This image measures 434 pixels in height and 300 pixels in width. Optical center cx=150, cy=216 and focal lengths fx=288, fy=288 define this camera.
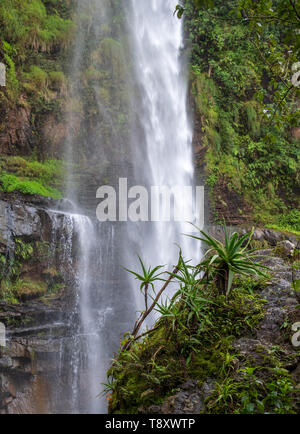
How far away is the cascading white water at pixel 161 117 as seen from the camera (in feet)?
33.3

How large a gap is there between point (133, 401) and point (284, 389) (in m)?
0.79

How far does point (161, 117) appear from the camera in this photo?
475 inches

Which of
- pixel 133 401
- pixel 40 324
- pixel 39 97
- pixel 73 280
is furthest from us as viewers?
pixel 39 97

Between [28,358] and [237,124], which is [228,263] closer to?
[28,358]

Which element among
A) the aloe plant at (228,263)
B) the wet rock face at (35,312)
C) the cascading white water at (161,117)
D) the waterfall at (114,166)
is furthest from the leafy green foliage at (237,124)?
the aloe plant at (228,263)

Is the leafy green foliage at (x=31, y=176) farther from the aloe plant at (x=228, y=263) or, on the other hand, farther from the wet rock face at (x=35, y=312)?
the aloe plant at (x=228, y=263)

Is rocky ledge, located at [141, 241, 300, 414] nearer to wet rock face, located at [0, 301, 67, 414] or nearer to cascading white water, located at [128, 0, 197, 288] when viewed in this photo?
wet rock face, located at [0, 301, 67, 414]

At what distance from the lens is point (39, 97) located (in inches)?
427

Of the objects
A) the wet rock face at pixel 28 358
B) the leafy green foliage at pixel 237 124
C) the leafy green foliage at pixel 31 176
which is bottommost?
the wet rock face at pixel 28 358

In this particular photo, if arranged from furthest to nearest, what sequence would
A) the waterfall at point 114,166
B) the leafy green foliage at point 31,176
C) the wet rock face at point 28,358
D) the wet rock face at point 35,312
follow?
the leafy green foliage at point 31,176 < the waterfall at point 114,166 < the wet rock face at point 35,312 < the wet rock face at point 28,358

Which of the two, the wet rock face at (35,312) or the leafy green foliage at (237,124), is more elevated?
the leafy green foliage at (237,124)

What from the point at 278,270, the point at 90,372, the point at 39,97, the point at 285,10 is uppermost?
the point at 39,97
